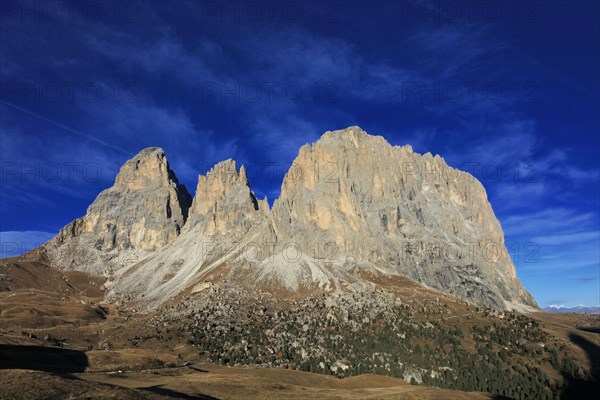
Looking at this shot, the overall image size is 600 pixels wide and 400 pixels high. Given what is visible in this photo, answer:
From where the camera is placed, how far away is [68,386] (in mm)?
40062

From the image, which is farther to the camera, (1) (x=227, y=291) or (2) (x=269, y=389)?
(1) (x=227, y=291)

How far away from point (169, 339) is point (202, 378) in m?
65.9

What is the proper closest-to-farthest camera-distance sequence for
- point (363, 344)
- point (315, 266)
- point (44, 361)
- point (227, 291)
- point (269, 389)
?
point (269, 389) → point (44, 361) → point (363, 344) → point (227, 291) → point (315, 266)

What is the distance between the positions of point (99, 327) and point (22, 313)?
3253 cm

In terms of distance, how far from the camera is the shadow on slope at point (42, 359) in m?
64.2

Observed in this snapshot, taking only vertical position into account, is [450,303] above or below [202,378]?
above

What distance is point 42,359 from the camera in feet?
236

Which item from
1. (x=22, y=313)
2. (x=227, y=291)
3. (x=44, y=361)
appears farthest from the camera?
(x=227, y=291)

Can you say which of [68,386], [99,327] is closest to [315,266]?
[99,327]

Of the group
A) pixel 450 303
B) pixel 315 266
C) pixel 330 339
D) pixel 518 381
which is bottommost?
pixel 518 381

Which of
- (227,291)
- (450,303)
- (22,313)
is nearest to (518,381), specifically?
(450,303)

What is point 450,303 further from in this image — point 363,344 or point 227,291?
point 227,291

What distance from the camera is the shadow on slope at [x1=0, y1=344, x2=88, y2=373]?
6425 cm

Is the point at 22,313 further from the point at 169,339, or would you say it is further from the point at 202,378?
the point at 202,378
